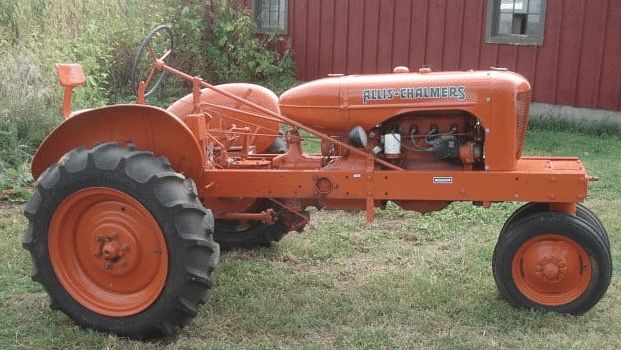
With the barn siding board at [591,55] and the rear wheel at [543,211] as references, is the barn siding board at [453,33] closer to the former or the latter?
the barn siding board at [591,55]

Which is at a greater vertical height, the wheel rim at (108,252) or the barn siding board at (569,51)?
the barn siding board at (569,51)

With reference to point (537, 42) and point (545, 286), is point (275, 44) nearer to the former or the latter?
point (537, 42)

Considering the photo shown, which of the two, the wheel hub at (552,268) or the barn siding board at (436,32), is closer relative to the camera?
the wheel hub at (552,268)

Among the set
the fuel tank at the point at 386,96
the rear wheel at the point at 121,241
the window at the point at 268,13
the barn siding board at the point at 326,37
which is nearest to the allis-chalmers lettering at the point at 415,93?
the fuel tank at the point at 386,96

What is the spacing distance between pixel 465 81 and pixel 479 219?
91.1 inches

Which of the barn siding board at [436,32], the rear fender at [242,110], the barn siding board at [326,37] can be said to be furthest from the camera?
the barn siding board at [326,37]

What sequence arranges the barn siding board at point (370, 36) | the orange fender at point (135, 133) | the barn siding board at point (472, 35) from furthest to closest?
the barn siding board at point (370, 36) < the barn siding board at point (472, 35) < the orange fender at point (135, 133)

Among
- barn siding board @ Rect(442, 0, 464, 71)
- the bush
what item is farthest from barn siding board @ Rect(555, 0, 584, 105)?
the bush

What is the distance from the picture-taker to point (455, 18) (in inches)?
442

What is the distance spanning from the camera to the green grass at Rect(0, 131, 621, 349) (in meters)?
4.04

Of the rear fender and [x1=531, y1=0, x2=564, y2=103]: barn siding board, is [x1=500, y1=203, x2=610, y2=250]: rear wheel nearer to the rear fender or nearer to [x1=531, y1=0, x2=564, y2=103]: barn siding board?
the rear fender

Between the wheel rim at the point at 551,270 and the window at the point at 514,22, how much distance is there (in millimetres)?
7109

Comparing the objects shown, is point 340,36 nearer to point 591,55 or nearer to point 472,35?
point 472,35

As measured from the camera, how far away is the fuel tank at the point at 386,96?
4.21 metres
